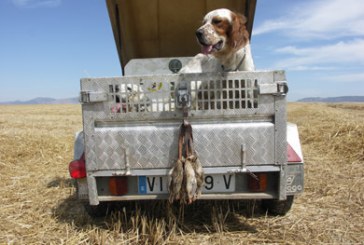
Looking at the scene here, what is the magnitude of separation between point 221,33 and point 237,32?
0.16m

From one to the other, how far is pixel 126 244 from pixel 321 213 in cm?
Result: 189

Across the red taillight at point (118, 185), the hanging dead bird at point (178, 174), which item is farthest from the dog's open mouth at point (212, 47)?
the red taillight at point (118, 185)

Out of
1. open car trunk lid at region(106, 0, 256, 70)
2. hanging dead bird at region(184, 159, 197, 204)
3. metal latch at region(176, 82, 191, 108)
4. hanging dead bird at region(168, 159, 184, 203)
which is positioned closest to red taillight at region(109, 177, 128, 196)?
hanging dead bird at region(168, 159, 184, 203)

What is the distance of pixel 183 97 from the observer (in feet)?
8.38

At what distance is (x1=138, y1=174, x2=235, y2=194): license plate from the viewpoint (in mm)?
2746

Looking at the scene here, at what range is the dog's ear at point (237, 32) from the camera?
10.1 feet

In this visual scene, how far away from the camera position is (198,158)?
2641mm

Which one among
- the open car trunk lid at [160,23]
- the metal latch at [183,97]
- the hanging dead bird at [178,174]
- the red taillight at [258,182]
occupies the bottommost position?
the red taillight at [258,182]

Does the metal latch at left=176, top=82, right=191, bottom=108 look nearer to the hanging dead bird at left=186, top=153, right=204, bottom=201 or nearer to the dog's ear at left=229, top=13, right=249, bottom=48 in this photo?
the hanging dead bird at left=186, top=153, right=204, bottom=201

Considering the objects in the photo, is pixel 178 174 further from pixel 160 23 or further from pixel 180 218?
pixel 160 23

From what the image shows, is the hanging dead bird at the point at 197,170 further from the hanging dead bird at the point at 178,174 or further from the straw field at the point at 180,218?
the straw field at the point at 180,218

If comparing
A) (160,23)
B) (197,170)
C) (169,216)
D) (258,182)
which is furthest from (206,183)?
(160,23)

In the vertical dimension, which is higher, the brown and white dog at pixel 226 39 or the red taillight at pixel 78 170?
the brown and white dog at pixel 226 39

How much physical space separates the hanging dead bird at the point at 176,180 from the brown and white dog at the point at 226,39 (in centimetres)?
106
